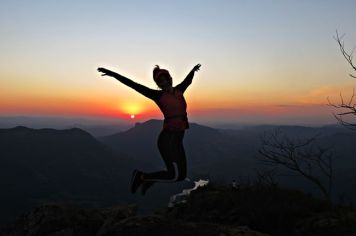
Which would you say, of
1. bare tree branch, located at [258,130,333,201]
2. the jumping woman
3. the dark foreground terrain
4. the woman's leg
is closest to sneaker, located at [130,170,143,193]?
the jumping woman

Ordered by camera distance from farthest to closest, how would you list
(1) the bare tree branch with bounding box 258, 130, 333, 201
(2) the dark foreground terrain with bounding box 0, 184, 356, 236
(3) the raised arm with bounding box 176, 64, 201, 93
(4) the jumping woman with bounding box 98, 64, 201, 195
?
(1) the bare tree branch with bounding box 258, 130, 333, 201 → (3) the raised arm with bounding box 176, 64, 201, 93 → (4) the jumping woman with bounding box 98, 64, 201, 195 → (2) the dark foreground terrain with bounding box 0, 184, 356, 236

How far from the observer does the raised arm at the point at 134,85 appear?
8.20m

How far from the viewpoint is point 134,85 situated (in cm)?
838

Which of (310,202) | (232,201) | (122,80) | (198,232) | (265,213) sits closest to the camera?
(198,232)

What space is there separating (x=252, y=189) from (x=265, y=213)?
8.51 feet

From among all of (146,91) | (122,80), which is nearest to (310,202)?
(146,91)

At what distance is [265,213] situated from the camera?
351 inches

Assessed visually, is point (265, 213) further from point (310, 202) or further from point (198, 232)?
point (198, 232)

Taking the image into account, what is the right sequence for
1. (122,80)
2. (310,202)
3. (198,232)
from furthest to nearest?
(310,202)
(122,80)
(198,232)

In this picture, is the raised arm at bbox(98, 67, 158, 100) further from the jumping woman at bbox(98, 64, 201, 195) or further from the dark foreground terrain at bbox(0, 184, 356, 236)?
the dark foreground terrain at bbox(0, 184, 356, 236)

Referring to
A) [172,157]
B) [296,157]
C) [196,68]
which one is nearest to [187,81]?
[196,68]

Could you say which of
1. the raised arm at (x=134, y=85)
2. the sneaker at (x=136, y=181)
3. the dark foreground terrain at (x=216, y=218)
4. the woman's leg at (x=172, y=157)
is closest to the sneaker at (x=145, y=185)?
the sneaker at (x=136, y=181)

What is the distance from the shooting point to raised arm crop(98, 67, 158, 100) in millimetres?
8195

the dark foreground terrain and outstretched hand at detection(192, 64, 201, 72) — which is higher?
outstretched hand at detection(192, 64, 201, 72)
